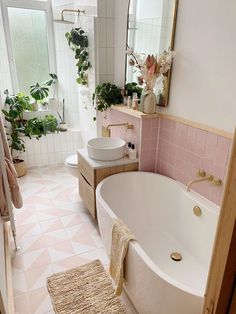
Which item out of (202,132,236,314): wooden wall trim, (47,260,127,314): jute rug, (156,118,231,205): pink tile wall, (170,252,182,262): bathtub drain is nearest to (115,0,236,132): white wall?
(156,118,231,205): pink tile wall

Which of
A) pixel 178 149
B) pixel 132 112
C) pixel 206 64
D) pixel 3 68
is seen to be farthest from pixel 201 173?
pixel 3 68

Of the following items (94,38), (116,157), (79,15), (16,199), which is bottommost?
(16,199)

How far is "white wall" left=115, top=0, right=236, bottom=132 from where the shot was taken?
1541 millimetres

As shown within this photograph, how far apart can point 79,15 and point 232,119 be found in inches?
94.9

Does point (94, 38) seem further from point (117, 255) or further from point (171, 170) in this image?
point (117, 255)

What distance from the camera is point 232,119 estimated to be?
1.59 m

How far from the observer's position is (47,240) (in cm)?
226

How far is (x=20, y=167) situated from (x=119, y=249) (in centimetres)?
245

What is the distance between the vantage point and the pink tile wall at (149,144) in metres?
2.26

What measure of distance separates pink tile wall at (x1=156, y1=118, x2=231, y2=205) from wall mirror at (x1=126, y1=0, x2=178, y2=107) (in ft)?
1.03

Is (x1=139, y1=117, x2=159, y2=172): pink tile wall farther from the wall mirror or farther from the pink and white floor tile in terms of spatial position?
→ the pink and white floor tile

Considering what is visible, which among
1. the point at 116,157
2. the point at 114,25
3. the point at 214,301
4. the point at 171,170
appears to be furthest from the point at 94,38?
the point at 214,301

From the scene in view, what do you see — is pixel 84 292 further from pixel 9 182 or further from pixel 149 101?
pixel 149 101

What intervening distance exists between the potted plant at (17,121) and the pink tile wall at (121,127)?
130cm
